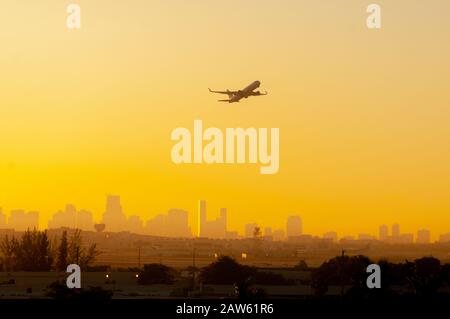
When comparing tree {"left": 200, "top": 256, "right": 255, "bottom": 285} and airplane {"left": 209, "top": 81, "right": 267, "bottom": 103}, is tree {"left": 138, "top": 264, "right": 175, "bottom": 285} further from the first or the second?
airplane {"left": 209, "top": 81, "right": 267, "bottom": 103}

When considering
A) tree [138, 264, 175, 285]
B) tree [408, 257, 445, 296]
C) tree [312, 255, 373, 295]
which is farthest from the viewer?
tree [138, 264, 175, 285]

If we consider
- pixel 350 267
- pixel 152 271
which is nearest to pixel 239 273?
pixel 152 271

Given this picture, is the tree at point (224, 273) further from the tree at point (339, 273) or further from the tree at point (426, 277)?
the tree at point (426, 277)

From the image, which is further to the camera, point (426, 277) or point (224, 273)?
point (224, 273)

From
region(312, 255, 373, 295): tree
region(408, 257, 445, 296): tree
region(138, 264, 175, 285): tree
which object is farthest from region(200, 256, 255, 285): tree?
region(408, 257, 445, 296): tree

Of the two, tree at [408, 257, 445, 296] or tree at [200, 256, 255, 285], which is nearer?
tree at [408, 257, 445, 296]

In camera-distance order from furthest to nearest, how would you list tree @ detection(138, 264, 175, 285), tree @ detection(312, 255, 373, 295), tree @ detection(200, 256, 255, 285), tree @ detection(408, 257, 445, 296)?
1. tree @ detection(200, 256, 255, 285)
2. tree @ detection(138, 264, 175, 285)
3. tree @ detection(312, 255, 373, 295)
4. tree @ detection(408, 257, 445, 296)

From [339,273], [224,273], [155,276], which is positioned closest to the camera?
[339,273]

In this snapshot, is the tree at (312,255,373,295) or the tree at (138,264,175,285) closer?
the tree at (312,255,373,295)

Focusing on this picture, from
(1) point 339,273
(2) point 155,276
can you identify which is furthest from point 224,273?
(1) point 339,273

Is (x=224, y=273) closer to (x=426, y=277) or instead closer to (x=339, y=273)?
(x=339, y=273)

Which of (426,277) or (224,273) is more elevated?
(426,277)

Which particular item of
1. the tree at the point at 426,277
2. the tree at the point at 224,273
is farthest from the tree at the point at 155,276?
the tree at the point at 426,277

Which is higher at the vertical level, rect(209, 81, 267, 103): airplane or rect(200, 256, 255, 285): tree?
rect(209, 81, 267, 103): airplane
